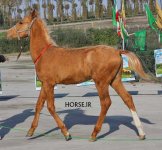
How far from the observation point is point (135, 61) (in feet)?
34.1

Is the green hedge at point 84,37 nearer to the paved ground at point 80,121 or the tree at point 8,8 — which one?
the tree at point 8,8

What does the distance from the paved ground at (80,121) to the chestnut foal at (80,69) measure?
0.36m

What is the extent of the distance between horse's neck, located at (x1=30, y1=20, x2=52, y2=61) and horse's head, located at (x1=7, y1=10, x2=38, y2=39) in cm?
11

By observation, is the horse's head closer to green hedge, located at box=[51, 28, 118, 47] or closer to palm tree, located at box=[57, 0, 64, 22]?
green hedge, located at box=[51, 28, 118, 47]

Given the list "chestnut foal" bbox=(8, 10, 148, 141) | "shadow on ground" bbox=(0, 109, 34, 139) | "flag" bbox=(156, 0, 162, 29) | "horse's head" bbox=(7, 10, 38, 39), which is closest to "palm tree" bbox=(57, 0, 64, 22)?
"flag" bbox=(156, 0, 162, 29)

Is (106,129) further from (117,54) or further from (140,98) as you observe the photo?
(140,98)

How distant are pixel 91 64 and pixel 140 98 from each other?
24.9ft

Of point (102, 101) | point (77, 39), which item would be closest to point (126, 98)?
point (102, 101)

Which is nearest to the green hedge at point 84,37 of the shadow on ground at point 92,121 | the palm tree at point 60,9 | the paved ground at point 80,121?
the paved ground at point 80,121

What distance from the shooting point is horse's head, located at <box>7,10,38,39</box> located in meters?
11.1

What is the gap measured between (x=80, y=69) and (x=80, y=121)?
2.83 meters

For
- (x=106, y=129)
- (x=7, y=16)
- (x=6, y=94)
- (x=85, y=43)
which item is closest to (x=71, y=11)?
(x=7, y=16)

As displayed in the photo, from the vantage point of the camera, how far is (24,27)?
11.2 meters

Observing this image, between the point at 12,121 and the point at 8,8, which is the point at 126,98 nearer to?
the point at 12,121
